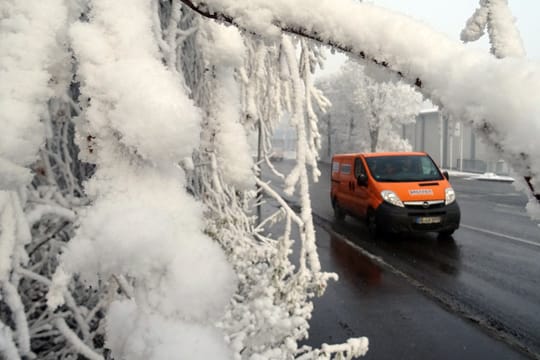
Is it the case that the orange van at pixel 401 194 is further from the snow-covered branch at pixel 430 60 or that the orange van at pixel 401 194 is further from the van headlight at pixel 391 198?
the snow-covered branch at pixel 430 60

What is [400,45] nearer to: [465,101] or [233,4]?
[465,101]

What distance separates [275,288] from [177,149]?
2.42m

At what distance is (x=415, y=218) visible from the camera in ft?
27.5

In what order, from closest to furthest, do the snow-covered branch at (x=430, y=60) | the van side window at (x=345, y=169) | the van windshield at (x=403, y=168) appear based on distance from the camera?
the snow-covered branch at (x=430, y=60) < the van windshield at (x=403, y=168) < the van side window at (x=345, y=169)

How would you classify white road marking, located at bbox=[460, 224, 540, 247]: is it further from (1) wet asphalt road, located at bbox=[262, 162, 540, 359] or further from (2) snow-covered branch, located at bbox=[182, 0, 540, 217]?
(2) snow-covered branch, located at bbox=[182, 0, 540, 217]

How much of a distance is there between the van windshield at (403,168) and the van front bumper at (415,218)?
2.68ft

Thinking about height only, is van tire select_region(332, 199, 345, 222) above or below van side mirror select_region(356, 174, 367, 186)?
below

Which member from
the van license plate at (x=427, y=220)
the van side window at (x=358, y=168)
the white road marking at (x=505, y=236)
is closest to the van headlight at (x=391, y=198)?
the van license plate at (x=427, y=220)

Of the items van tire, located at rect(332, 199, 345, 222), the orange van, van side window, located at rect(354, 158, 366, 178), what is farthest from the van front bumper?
van tire, located at rect(332, 199, 345, 222)

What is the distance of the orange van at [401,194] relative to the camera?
331 inches

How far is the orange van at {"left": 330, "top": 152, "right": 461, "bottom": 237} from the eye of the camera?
8.40 meters

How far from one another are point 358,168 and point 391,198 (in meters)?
1.59

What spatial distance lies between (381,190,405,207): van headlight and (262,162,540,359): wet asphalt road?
0.81 metres

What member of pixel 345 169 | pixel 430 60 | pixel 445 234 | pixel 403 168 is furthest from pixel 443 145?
pixel 430 60
